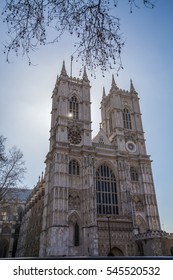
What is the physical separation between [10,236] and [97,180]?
3138 centimetres

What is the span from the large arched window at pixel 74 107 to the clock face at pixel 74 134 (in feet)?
7.62

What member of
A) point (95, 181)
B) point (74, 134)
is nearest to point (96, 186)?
point (95, 181)

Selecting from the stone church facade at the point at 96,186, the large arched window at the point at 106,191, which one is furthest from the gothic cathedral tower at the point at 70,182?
the large arched window at the point at 106,191

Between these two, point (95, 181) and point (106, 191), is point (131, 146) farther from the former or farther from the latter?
point (95, 181)

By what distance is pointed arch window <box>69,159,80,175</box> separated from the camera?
32.5 metres

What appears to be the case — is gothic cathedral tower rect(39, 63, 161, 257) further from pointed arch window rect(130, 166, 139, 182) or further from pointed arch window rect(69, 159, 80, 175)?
pointed arch window rect(69, 159, 80, 175)

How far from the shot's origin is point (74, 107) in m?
38.5

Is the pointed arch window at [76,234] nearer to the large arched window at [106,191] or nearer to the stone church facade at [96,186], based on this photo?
the stone church facade at [96,186]

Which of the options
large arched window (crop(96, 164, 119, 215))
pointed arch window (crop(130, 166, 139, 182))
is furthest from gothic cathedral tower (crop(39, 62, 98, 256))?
pointed arch window (crop(130, 166, 139, 182))

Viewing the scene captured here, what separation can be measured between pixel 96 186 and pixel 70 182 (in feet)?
12.7

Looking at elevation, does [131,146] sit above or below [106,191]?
above

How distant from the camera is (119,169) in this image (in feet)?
114

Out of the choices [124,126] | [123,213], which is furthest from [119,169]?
[124,126]
